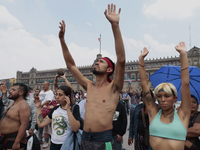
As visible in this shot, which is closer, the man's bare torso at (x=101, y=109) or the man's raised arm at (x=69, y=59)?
the man's bare torso at (x=101, y=109)

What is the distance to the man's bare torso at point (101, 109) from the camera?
1940 millimetres

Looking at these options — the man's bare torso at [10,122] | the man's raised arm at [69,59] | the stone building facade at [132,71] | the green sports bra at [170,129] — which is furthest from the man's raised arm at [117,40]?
the stone building facade at [132,71]

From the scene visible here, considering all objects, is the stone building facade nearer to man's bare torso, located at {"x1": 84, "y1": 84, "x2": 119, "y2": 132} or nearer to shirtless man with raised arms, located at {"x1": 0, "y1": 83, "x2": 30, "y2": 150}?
shirtless man with raised arms, located at {"x1": 0, "y1": 83, "x2": 30, "y2": 150}

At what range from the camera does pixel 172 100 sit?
2.08 meters

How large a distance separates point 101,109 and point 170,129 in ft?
3.09

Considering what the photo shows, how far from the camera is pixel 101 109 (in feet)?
6.53

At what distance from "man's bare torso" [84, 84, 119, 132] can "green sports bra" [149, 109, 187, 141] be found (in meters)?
0.62

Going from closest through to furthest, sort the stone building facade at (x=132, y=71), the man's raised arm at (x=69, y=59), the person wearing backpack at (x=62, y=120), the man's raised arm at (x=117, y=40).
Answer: the man's raised arm at (x=117, y=40) → the man's raised arm at (x=69, y=59) → the person wearing backpack at (x=62, y=120) → the stone building facade at (x=132, y=71)

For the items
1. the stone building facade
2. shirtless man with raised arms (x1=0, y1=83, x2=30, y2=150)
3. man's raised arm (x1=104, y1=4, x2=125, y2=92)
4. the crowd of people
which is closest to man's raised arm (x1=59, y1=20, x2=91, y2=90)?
the crowd of people

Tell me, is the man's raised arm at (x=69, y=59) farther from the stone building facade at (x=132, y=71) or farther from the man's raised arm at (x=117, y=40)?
the stone building facade at (x=132, y=71)

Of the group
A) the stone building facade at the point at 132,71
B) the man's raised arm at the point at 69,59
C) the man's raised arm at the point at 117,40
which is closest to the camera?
the man's raised arm at the point at 117,40

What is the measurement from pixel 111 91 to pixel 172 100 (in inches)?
34.7

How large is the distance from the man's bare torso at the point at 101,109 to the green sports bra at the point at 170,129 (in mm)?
621

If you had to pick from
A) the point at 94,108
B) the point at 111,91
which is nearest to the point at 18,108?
the point at 94,108
